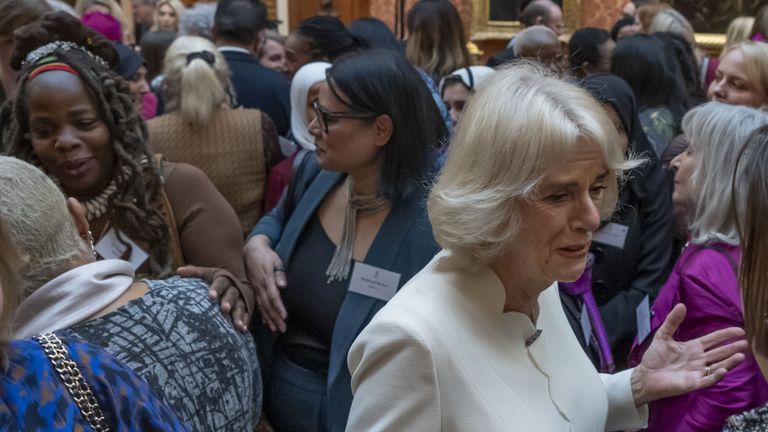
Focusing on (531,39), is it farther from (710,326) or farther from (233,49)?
(710,326)

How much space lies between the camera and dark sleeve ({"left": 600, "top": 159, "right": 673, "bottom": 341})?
3.46 meters

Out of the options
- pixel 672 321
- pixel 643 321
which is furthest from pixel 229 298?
pixel 643 321

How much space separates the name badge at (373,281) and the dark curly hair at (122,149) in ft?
1.72

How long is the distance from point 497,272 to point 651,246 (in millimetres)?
1771

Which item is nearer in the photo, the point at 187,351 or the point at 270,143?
the point at 187,351

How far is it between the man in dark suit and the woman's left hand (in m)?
3.35

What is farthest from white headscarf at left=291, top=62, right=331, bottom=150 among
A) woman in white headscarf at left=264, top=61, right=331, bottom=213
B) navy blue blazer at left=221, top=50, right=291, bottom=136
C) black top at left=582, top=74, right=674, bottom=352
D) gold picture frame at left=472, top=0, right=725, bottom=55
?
gold picture frame at left=472, top=0, right=725, bottom=55

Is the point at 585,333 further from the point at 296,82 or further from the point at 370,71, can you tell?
the point at 296,82

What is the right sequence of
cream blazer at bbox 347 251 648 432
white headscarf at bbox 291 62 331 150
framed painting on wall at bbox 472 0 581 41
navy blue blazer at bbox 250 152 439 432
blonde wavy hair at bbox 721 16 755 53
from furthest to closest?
framed painting on wall at bbox 472 0 581 41
blonde wavy hair at bbox 721 16 755 53
white headscarf at bbox 291 62 331 150
navy blue blazer at bbox 250 152 439 432
cream blazer at bbox 347 251 648 432

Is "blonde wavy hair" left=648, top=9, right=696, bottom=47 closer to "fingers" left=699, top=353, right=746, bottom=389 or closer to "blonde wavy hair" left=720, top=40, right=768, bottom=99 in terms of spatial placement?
"blonde wavy hair" left=720, top=40, right=768, bottom=99

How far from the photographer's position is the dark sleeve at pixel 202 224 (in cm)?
276

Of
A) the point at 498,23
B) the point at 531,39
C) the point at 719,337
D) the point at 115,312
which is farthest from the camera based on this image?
the point at 498,23

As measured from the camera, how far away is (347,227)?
2768 mm

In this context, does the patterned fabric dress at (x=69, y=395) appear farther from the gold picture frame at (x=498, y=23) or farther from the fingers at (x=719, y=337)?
the gold picture frame at (x=498, y=23)
